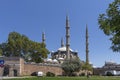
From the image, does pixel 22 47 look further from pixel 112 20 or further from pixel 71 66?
pixel 112 20

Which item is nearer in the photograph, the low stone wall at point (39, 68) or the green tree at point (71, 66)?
the low stone wall at point (39, 68)

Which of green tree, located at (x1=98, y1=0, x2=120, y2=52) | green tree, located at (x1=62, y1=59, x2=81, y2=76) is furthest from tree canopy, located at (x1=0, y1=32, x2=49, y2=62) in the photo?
green tree, located at (x1=98, y1=0, x2=120, y2=52)

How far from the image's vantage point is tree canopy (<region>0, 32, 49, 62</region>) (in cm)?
8825

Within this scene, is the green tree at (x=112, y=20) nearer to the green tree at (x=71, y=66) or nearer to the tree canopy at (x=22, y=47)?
the green tree at (x=71, y=66)

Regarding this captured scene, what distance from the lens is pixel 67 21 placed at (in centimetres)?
9750

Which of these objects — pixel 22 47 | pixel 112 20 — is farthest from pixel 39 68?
pixel 112 20

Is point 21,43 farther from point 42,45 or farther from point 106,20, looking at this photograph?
point 106,20

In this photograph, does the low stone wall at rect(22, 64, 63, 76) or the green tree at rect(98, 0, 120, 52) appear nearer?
the green tree at rect(98, 0, 120, 52)

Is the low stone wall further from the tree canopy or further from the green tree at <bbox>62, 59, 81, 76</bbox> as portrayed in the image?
the green tree at <bbox>62, 59, 81, 76</bbox>

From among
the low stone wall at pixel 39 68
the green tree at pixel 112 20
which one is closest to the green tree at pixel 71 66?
→ the low stone wall at pixel 39 68

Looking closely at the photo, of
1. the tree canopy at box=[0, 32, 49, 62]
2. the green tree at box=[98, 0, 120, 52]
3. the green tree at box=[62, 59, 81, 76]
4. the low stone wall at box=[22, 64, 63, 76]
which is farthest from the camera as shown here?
the tree canopy at box=[0, 32, 49, 62]

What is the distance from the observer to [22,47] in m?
88.8

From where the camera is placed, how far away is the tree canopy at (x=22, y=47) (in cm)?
8825

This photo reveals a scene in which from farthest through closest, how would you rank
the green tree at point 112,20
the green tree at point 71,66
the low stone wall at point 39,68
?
the green tree at point 71,66, the low stone wall at point 39,68, the green tree at point 112,20
